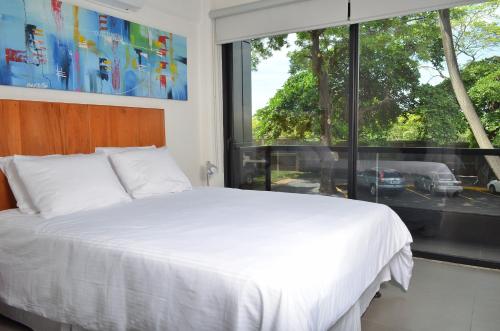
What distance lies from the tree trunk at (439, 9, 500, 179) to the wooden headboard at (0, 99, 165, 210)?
246cm

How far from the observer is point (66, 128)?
106 inches

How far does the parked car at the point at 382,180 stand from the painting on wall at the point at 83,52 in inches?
75.9

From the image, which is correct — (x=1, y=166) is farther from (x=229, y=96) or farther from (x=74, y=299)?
(x=229, y=96)

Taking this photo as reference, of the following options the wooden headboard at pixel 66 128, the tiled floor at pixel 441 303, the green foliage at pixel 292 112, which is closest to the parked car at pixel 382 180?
the green foliage at pixel 292 112

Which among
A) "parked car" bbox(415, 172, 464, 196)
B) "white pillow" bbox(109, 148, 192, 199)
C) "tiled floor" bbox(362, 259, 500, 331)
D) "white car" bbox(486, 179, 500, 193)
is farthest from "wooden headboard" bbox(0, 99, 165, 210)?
"white car" bbox(486, 179, 500, 193)

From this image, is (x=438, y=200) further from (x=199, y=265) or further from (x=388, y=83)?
(x=199, y=265)

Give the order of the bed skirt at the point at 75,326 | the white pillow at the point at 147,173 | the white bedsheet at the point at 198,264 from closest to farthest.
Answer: the white bedsheet at the point at 198,264
the bed skirt at the point at 75,326
the white pillow at the point at 147,173

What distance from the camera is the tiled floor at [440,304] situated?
2.14m

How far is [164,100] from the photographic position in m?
3.60

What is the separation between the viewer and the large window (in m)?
2.96

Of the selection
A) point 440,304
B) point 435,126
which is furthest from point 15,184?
point 435,126

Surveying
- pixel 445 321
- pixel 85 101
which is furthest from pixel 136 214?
pixel 445 321

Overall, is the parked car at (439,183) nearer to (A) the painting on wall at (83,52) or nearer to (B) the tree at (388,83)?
(B) the tree at (388,83)

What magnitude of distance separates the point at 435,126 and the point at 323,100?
0.99 m
